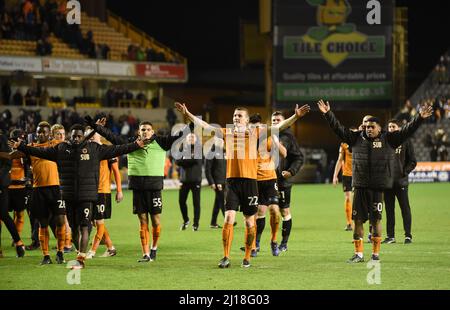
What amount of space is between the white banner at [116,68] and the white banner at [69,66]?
38cm

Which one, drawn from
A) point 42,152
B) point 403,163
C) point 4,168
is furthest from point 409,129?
point 4,168

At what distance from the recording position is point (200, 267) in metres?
12.8

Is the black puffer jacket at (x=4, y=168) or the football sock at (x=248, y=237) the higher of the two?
the black puffer jacket at (x=4, y=168)

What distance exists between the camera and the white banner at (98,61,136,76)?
41.2 m

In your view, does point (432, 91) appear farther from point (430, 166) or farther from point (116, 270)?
point (116, 270)

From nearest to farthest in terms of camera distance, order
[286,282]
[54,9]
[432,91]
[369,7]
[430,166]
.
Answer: [286,282], [369,7], [430,166], [54,9], [432,91]

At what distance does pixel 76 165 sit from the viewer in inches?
506

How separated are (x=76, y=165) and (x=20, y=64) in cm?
2681

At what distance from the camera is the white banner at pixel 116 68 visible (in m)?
41.2

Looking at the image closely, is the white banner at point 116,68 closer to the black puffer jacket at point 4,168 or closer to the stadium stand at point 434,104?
the stadium stand at point 434,104

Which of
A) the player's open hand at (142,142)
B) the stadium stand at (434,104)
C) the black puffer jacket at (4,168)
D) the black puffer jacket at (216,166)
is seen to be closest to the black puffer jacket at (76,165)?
the player's open hand at (142,142)

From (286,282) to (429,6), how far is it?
40850 mm
